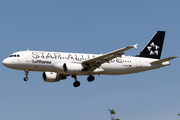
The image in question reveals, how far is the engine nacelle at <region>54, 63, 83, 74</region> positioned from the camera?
1649 inches

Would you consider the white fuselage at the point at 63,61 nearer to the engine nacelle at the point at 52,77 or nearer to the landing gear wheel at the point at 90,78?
the landing gear wheel at the point at 90,78

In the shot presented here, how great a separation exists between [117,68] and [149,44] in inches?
341

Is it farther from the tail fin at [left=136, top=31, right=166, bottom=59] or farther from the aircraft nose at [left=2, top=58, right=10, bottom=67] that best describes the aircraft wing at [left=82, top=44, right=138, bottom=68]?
the aircraft nose at [left=2, top=58, right=10, bottom=67]

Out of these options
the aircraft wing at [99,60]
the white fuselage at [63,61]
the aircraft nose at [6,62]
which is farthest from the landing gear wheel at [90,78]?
the aircraft nose at [6,62]

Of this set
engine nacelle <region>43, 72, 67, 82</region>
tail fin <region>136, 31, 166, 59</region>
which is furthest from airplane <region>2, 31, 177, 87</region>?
tail fin <region>136, 31, 166, 59</region>

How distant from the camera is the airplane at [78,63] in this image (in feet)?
136

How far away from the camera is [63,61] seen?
1687 inches

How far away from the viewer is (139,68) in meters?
47.6

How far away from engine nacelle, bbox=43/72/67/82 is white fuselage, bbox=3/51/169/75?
4.48 metres

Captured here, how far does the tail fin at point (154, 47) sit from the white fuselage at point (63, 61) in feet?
6.71

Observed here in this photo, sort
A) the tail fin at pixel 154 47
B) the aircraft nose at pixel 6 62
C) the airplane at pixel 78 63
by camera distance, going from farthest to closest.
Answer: the tail fin at pixel 154 47 → the aircraft nose at pixel 6 62 → the airplane at pixel 78 63

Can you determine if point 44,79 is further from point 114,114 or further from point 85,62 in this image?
point 114,114

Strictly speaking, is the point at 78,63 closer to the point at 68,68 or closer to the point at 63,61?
the point at 68,68

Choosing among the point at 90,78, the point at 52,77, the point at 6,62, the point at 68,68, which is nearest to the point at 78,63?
the point at 68,68
